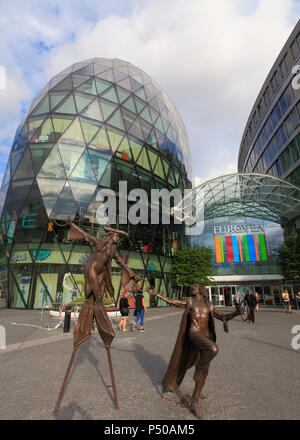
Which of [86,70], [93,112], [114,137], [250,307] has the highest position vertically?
[86,70]

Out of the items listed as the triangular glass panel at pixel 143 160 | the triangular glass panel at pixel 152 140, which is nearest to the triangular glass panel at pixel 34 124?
the triangular glass panel at pixel 143 160

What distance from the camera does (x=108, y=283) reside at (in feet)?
12.9

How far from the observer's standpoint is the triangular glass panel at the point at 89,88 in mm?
21609

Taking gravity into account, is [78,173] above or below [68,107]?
below

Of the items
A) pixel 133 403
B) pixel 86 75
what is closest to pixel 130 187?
pixel 86 75

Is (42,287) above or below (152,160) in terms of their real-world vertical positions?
below

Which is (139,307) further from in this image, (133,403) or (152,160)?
(152,160)

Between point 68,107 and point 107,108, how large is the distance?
11.5 ft

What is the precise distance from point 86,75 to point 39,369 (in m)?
26.1

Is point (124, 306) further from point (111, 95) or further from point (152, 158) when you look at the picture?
point (111, 95)

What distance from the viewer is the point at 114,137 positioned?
20484mm

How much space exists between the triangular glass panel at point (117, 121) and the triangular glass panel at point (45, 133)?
16.5 feet

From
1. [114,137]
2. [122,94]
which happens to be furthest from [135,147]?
[122,94]

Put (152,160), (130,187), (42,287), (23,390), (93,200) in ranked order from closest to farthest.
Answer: (23,390)
(42,287)
(93,200)
(130,187)
(152,160)
